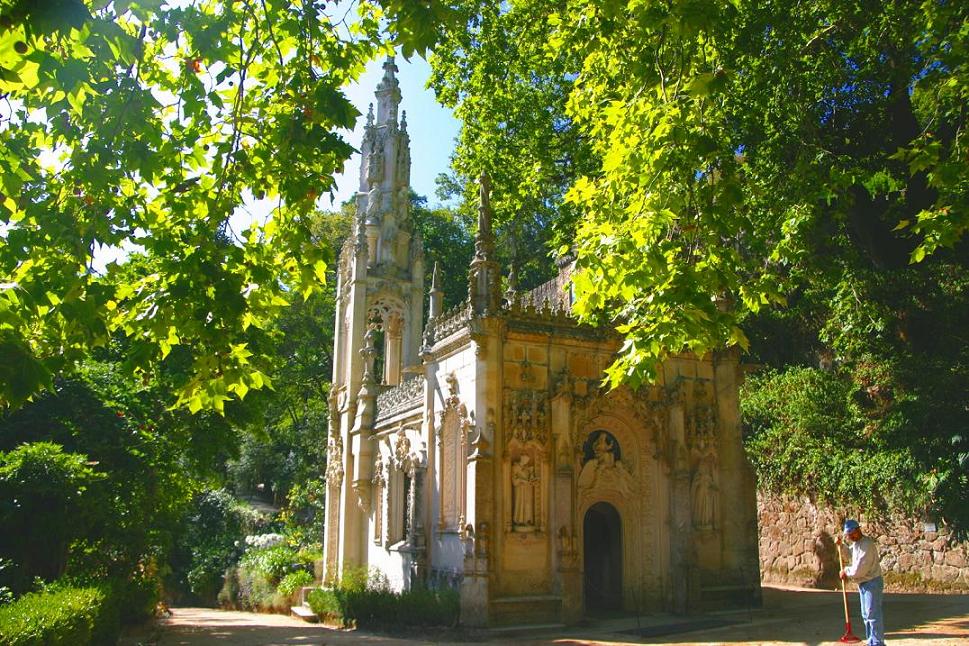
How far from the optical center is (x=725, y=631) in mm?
13078

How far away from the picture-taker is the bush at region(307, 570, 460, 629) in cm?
1426

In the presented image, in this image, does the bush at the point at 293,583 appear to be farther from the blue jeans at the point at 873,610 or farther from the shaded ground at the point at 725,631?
the blue jeans at the point at 873,610

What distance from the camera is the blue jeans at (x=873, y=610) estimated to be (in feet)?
31.7

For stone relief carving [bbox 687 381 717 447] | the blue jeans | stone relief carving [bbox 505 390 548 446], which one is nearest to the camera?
the blue jeans

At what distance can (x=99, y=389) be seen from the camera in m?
17.4

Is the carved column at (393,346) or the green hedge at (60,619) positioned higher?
the carved column at (393,346)

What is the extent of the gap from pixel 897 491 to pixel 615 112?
11.9 m

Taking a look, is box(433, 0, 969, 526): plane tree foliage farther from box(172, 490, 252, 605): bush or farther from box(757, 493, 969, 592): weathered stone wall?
box(172, 490, 252, 605): bush

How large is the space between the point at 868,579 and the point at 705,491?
242 inches

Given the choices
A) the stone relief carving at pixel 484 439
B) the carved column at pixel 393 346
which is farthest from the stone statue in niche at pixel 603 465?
the carved column at pixel 393 346

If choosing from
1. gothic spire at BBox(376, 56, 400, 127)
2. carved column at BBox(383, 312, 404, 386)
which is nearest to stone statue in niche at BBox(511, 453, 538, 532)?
carved column at BBox(383, 312, 404, 386)

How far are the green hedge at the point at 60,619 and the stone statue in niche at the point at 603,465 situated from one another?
8304 mm

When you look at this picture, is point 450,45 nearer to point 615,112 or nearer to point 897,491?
point 615,112

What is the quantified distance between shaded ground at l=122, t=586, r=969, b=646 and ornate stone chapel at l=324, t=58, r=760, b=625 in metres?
0.71
